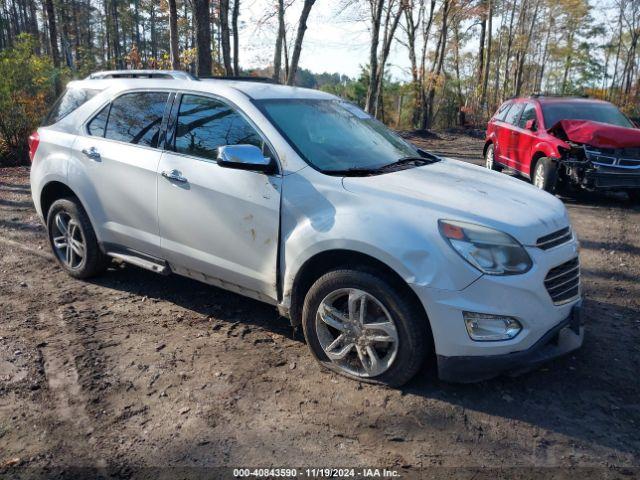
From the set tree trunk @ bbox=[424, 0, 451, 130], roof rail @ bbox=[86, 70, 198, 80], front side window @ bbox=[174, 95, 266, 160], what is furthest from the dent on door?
tree trunk @ bbox=[424, 0, 451, 130]

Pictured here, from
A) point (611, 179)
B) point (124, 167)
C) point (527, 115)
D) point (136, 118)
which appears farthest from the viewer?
point (527, 115)

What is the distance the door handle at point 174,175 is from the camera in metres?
4.02

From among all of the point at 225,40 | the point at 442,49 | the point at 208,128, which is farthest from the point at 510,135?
the point at 442,49

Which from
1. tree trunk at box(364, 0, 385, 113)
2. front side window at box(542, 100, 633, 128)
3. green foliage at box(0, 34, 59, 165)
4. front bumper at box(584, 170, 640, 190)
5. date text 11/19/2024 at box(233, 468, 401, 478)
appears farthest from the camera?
tree trunk at box(364, 0, 385, 113)

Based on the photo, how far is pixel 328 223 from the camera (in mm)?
3338

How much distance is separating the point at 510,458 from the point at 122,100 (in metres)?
3.97

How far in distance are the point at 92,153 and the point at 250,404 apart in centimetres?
265

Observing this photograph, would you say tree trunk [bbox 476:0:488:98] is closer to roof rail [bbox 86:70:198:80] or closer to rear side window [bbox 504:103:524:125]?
rear side window [bbox 504:103:524:125]

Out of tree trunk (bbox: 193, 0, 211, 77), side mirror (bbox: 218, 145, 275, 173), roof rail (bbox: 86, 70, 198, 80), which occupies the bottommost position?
side mirror (bbox: 218, 145, 275, 173)

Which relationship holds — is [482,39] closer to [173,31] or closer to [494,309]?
[173,31]

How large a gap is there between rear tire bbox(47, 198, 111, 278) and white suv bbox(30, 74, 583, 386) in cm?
3

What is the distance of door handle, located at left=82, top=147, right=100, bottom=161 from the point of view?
458cm

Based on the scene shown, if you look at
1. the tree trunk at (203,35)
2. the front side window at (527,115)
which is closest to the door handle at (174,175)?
the front side window at (527,115)

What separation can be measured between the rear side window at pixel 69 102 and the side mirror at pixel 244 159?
6.82 ft
